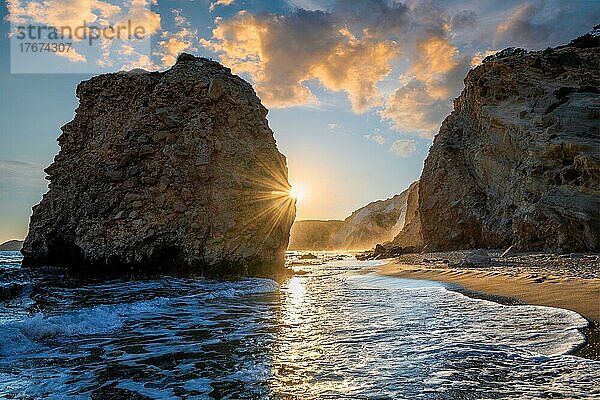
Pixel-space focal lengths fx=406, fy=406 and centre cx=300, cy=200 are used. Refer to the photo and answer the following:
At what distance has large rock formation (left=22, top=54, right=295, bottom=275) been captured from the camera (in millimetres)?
14336

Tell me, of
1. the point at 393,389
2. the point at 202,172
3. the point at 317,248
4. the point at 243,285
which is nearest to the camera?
the point at 393,389

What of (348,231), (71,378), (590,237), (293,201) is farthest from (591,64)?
(348,231)

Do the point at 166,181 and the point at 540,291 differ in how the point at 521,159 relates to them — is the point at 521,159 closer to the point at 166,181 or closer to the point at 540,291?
the point at 540,291

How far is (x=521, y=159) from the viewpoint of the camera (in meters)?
19.8

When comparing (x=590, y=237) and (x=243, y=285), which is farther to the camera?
(x=590, y=237)

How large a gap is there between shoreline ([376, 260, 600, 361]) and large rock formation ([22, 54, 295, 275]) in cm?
760

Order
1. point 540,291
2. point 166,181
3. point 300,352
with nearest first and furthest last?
point 300,352 → point 540,291 → point 166,181

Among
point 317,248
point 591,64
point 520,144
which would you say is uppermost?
point 591,64

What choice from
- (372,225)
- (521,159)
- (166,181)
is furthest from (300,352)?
(372,225)

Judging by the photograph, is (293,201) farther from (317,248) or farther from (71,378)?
(317,248)

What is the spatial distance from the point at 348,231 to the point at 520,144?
246 feet

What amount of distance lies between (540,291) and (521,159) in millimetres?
14013

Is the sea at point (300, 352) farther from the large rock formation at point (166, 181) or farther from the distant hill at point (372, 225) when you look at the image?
the distant hill at point (372, 225)

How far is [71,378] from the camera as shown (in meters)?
3.90
